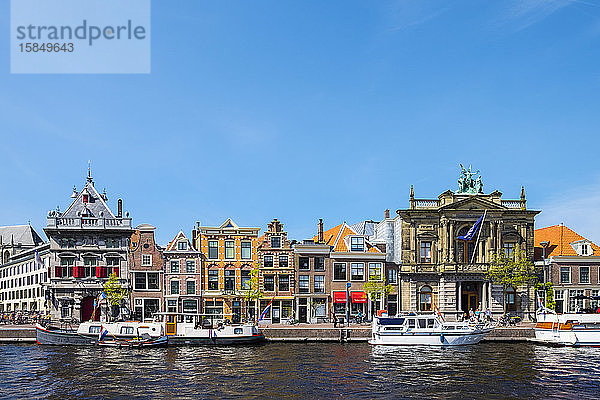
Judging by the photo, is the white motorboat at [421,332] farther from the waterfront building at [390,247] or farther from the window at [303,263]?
the window at [303,263]

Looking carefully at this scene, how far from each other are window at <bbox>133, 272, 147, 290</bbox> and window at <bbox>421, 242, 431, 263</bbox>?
1298 inches

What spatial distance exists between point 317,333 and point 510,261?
28.1 meters

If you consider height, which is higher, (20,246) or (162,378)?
(20,246)

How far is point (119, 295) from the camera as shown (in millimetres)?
74688

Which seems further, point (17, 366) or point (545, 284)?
point (545, 284)

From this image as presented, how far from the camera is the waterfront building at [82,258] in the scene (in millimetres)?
77188

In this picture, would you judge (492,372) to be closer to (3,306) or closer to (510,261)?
(510,261)

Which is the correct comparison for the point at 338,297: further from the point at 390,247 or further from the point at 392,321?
the point at 392,321

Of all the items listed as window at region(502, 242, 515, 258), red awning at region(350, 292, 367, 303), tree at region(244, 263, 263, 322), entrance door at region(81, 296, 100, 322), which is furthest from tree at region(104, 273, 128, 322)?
window at region(502, 242, 515, 258)

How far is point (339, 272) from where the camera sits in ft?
256

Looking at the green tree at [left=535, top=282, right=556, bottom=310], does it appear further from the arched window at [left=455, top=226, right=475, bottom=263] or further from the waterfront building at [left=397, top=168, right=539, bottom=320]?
the arched window at [left=455, top=226, right=475, bottom=263]

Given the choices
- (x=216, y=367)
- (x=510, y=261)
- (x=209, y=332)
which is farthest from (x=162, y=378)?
(x=510, y=261)

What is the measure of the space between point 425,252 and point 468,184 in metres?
10.5

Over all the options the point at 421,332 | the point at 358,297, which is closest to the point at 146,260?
the point at 358,297
